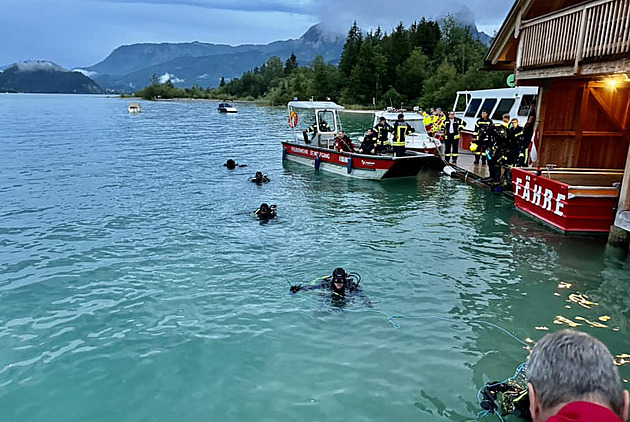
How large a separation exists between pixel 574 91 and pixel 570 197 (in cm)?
420

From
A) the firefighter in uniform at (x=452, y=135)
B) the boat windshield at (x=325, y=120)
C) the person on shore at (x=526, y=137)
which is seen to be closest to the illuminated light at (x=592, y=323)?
the person on shore at (x=526, y=137)

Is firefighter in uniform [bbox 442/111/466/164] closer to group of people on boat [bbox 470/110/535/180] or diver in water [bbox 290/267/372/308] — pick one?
group of people on boat [bbox 470/110/535/180]

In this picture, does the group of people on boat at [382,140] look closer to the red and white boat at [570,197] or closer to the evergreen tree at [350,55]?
the red and white boat at [570,197]

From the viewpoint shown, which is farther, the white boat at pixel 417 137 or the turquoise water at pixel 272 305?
the white boat at pixel 417 137

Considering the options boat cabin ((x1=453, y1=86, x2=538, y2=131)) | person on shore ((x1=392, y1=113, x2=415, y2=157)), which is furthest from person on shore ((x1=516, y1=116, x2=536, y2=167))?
person on shore ((x1=392, y1=113, x2=415, y2=157))

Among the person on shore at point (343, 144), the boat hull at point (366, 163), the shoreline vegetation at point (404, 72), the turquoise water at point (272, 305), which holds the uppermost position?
the shoreline vegetation at point (404, 72)

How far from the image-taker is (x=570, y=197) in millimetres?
10633

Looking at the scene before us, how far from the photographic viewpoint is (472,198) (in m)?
15.7

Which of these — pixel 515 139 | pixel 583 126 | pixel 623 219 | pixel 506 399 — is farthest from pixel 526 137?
pixel 506 399

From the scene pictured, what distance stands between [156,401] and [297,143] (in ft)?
61.2

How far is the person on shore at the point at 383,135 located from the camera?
18.8 m

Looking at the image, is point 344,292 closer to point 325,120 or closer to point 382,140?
point 382,140

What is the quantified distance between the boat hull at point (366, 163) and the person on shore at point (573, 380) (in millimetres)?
16119

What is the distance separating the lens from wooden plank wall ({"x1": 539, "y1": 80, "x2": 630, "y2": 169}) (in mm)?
12844
